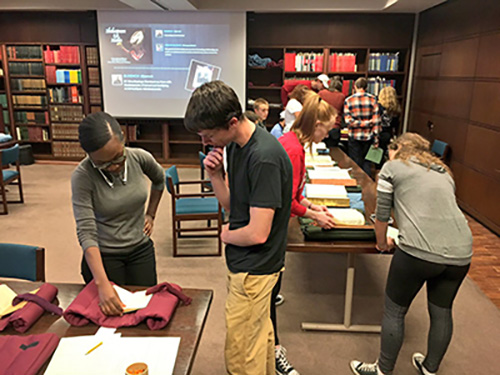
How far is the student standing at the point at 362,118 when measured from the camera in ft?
18.4

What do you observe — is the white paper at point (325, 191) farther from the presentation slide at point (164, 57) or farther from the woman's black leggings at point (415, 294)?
the presentation slide at point (164, 57)

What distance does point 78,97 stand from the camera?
7715 mm

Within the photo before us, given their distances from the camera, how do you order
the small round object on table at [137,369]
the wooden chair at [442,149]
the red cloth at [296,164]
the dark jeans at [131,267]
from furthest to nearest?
the wooden chair at [442,149] < the red cloth at [296,164] < the dark jeans at [131,267] < the small round object on table at [137,369]

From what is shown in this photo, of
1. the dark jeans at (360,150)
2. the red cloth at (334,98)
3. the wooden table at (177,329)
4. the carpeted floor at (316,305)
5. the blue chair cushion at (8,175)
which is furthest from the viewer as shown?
the red cloth at (334,98)

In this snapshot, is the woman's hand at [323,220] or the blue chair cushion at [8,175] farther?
the blue chair cushion at [8,175]

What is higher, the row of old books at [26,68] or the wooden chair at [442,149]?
the row of old books at [26,68]

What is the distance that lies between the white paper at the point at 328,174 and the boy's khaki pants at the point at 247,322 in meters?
1.52

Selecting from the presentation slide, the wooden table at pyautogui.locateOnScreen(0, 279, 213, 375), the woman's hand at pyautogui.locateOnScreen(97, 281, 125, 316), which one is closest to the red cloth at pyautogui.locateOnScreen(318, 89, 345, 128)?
the presentation slide

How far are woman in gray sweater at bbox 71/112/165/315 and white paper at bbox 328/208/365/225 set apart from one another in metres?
0.97

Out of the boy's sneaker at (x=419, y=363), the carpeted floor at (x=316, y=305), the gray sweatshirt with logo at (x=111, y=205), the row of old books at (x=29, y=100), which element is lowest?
the carpeted floor at (x=316, y=305)

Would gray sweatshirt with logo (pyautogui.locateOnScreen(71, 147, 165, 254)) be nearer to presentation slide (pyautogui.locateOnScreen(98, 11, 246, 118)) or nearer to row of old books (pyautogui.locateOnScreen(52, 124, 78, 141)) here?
presentation slide (pyautogui.locateOnScreen(98, 11, 246, 118))

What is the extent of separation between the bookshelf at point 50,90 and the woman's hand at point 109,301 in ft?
22.8

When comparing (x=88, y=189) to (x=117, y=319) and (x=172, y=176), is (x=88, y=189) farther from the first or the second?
(x=172, y=176)

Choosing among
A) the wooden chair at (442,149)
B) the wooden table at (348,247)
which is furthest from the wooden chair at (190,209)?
the wooden chair at (442,149)
